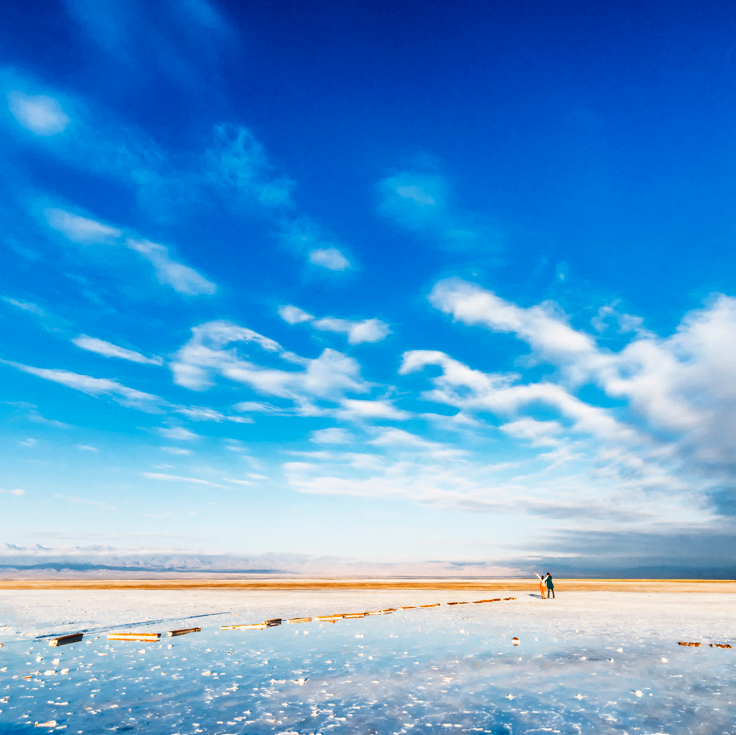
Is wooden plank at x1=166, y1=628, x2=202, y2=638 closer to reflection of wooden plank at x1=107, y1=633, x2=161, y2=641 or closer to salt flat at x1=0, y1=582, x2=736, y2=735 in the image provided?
salt flat at x1=0, y1=582, x2=736, y2=735

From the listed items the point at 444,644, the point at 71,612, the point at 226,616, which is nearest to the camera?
the point at 444,644

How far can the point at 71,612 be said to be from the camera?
121 ft

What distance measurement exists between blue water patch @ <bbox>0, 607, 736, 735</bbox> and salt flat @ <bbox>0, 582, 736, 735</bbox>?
0.05 metres

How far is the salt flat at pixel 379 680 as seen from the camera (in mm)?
11391

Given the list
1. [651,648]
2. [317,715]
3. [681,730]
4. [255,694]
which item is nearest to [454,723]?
[317,715]

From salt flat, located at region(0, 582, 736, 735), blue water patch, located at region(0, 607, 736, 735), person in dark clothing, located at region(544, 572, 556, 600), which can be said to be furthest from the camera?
person in dark clothing, located at region(544, 572, 556, 600)

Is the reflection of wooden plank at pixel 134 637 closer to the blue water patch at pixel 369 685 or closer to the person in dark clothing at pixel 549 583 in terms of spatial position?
the blue water patch at pixel 369 685

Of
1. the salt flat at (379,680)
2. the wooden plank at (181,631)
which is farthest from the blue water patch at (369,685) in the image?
the wooden plank at (181,631)

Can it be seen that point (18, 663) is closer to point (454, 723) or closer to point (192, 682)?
point (192, 682)

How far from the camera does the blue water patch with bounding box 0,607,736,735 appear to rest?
443 inches

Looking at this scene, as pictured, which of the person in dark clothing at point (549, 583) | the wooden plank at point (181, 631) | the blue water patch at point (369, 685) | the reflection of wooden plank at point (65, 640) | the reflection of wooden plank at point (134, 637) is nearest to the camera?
the blue water patch at point (369, 685)

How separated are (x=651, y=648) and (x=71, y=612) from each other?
118 feet

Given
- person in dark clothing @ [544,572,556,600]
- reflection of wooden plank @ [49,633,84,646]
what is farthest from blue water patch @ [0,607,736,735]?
person in dark clothing @ [544,572,556,600]

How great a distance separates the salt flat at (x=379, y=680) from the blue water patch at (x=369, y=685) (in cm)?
5
